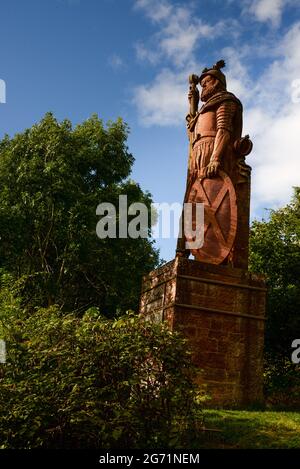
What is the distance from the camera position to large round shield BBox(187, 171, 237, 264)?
10.6 meters

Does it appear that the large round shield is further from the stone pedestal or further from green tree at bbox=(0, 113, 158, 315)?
green tree at bbox=(0, 113, 158, 315)

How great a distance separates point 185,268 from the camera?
31.8 feet

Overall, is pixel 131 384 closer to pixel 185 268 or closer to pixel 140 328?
pixel 140 328

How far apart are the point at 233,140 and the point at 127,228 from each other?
11676mm

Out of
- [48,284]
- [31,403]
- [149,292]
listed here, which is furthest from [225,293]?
[48,284]

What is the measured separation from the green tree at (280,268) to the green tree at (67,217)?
15.2 ft

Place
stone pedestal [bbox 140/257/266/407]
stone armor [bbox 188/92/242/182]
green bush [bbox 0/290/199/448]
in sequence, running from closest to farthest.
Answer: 1. green bush [bbox 0/290/199/448]
2. stone pedestal [bbox 140/257/266/407]
3. stone armor [bbox 188/92/242/182]

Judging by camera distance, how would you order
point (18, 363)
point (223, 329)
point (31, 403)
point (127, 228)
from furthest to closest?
point (127, 228)
point (223, 329)
point (18, 363)
point (31, 403)

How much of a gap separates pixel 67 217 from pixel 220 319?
11820 millimetres

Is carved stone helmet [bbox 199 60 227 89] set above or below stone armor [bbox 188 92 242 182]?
above

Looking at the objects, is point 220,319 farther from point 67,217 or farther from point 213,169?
point 67,217

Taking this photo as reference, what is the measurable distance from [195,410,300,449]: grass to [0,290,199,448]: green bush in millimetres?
470

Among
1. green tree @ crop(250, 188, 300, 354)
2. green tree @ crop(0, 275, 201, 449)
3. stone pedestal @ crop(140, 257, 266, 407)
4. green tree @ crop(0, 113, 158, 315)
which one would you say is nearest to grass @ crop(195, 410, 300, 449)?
green tree @ crop(0, 275, 201, 449)

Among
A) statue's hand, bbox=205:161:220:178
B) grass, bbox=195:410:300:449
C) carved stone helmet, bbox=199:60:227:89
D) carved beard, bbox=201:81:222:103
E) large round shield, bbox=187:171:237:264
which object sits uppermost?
carved stone helmet, bbox=199:60:227:89
